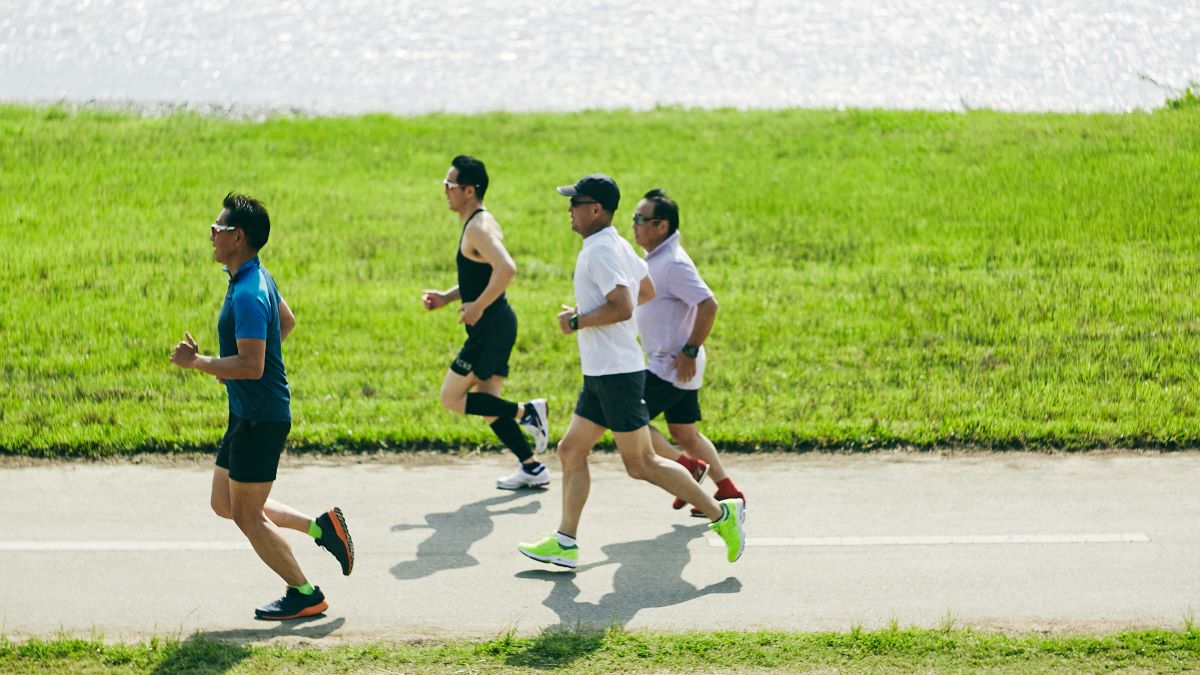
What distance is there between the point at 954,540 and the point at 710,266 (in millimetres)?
6773

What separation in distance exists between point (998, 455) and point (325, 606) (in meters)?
4.84

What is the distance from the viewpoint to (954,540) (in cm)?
809

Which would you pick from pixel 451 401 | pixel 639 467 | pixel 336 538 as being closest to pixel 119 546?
pixel 336 538

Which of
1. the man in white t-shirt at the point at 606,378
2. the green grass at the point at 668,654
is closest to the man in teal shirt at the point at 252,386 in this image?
the green grass at the point at 668,654

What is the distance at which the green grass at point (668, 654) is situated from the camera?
6406 millimetres

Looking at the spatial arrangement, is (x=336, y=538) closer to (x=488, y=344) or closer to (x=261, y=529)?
(x=261, y=529)

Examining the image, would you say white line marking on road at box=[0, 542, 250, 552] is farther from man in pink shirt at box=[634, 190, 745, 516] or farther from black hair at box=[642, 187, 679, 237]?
black hair at box=[642, 187, 679, 237]

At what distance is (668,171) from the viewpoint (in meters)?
18.0

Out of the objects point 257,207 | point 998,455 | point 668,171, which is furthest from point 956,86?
point 257,207

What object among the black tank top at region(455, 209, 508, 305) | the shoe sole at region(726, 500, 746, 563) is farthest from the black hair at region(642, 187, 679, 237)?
the shoe sole at region(726, 500, 746, 563)

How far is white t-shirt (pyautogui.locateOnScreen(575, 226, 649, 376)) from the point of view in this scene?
24.1ft

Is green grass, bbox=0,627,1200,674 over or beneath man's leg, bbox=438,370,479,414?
beneath

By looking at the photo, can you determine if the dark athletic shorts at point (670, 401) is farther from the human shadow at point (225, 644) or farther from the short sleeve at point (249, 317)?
the short sleeve at point (249, 317)

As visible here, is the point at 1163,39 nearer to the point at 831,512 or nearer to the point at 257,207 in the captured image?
the point at 831,512
